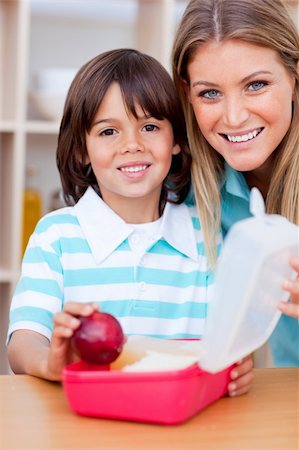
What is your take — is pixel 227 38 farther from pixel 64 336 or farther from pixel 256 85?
pixel 64 336

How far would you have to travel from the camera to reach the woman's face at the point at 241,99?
1428 millimetres

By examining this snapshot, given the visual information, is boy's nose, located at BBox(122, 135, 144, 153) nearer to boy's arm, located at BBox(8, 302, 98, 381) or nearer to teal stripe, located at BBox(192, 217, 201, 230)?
teal stripe, located at BBox(192, 217, 201, 230)

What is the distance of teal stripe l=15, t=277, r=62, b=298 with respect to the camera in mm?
1375

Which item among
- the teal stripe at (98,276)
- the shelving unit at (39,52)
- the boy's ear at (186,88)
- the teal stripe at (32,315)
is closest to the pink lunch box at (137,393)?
the teal stripe at (32,315)

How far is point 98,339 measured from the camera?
96 cm

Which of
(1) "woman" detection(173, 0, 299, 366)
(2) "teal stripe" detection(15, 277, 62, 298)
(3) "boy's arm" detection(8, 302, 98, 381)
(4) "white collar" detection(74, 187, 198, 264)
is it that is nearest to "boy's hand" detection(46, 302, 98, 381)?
(3) "boy's arm" detection(8, 302, 98, 381)

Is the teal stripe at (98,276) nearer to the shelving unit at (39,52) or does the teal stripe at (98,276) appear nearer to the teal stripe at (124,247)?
the teal stripe at (124,247)

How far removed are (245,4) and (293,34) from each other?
110mm

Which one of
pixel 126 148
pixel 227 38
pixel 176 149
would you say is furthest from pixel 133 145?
pixel 227 38

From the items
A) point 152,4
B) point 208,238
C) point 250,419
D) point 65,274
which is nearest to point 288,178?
point 208,238

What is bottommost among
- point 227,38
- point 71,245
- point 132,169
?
point 71,245

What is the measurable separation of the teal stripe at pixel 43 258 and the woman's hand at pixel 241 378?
0.46m

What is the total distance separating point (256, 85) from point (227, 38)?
0.10m

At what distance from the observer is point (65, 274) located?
144 cm
